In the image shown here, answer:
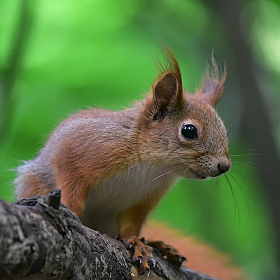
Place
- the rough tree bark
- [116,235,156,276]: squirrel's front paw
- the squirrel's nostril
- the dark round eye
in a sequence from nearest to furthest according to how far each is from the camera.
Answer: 1. the rough tree bark
2. [116,235,156,276]: squirrel's front paw
3. the squirrel's nostril
4. the dark round eye

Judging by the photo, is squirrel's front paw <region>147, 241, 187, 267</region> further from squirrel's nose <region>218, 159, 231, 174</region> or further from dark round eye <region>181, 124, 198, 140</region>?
dark round eye <region>181, 124, 198, 140</region>

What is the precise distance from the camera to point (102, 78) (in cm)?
475

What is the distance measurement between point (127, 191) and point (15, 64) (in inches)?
53.1

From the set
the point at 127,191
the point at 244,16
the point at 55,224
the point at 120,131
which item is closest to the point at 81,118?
the point at 120,131

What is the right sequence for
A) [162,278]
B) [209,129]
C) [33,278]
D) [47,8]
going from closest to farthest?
[33,278]
[162,278]
[209,129]
[47,8]

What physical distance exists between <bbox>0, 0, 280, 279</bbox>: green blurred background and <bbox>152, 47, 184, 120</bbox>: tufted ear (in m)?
0.27

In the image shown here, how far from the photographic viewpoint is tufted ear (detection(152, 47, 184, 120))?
3.12 meters

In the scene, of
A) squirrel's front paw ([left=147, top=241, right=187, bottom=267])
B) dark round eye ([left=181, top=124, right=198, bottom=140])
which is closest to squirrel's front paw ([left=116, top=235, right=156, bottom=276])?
squirrel's front paw ([left=147, top=241, right=187, bottom=267])

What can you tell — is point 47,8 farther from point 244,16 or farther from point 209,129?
point 209,129

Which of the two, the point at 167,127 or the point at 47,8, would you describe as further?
the point at 47,8

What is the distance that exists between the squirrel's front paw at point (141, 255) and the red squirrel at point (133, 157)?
0.01 metres

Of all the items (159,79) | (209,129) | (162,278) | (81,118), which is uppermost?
(159,79)

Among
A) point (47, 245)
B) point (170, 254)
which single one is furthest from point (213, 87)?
point (47, 245)

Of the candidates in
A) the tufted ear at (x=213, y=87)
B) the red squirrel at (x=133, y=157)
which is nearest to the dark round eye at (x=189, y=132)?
the red squirrel at (x=133, y=157)
